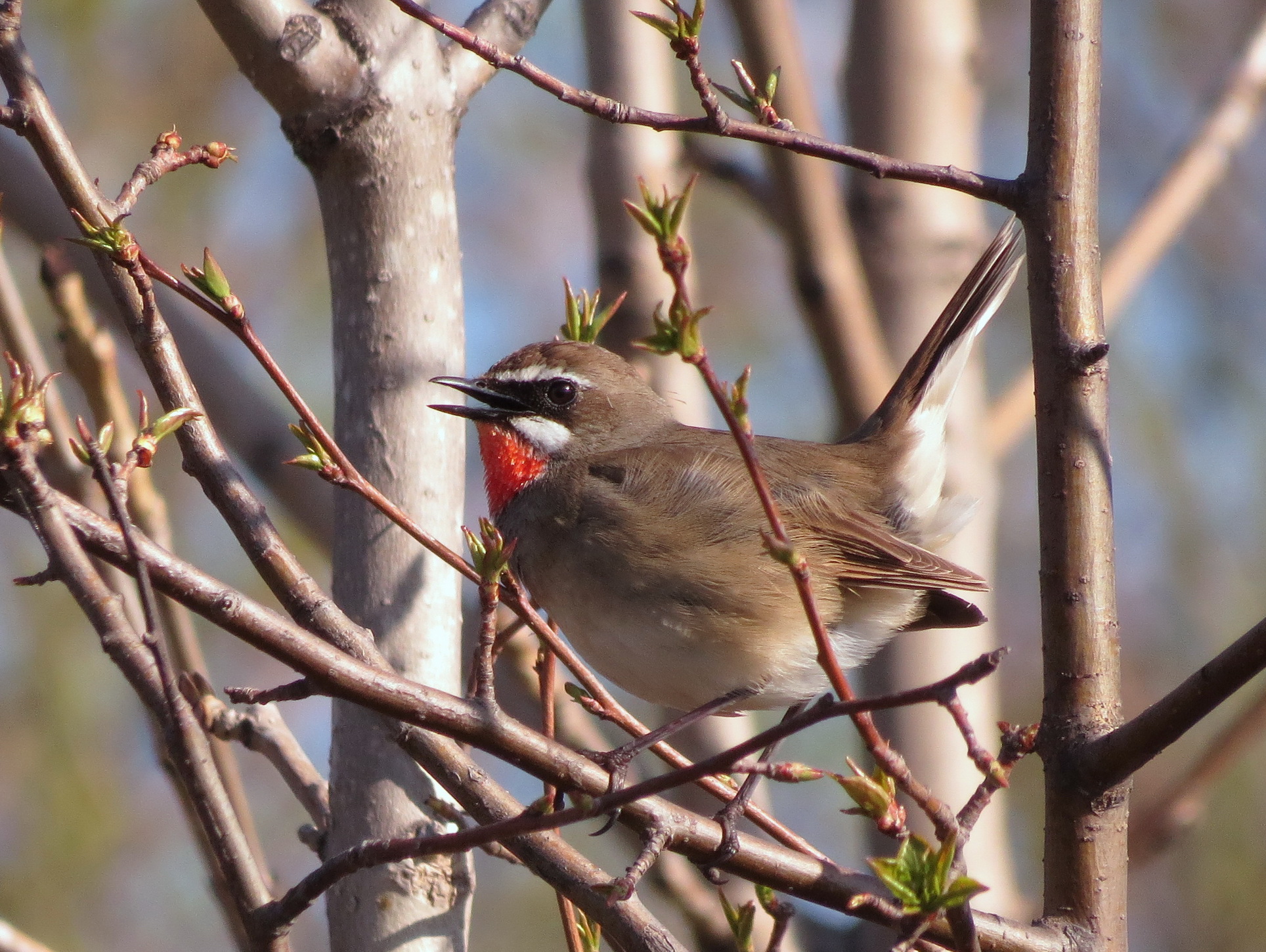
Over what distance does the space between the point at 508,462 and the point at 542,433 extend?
0.53 feet

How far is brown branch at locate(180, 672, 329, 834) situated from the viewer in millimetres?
3412

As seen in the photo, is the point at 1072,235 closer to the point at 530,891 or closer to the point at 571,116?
the point at 530,891

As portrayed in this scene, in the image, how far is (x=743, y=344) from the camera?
12.0m

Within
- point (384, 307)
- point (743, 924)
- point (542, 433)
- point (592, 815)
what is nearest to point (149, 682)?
point (592, 815)

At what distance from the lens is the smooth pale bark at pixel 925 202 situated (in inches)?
210

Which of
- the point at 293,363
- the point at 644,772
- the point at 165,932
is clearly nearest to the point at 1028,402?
the point at 644,772

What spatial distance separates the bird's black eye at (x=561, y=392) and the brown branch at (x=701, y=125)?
1912mm

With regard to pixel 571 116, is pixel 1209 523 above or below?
below

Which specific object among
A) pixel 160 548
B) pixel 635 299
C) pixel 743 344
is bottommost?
pixel 160 548

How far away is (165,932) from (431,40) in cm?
775

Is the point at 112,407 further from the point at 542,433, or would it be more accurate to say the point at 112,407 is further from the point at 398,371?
the point at 542,433

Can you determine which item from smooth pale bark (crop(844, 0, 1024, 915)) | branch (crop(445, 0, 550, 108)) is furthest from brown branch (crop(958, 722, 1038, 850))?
smooth pale bark (crop(844, 0, 1024, 915))

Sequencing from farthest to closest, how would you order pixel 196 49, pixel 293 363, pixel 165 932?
pixel 196 49, pixel 293 363, pixel 165 932

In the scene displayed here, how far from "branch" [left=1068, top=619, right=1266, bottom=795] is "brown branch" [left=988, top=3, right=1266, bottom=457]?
291cm
